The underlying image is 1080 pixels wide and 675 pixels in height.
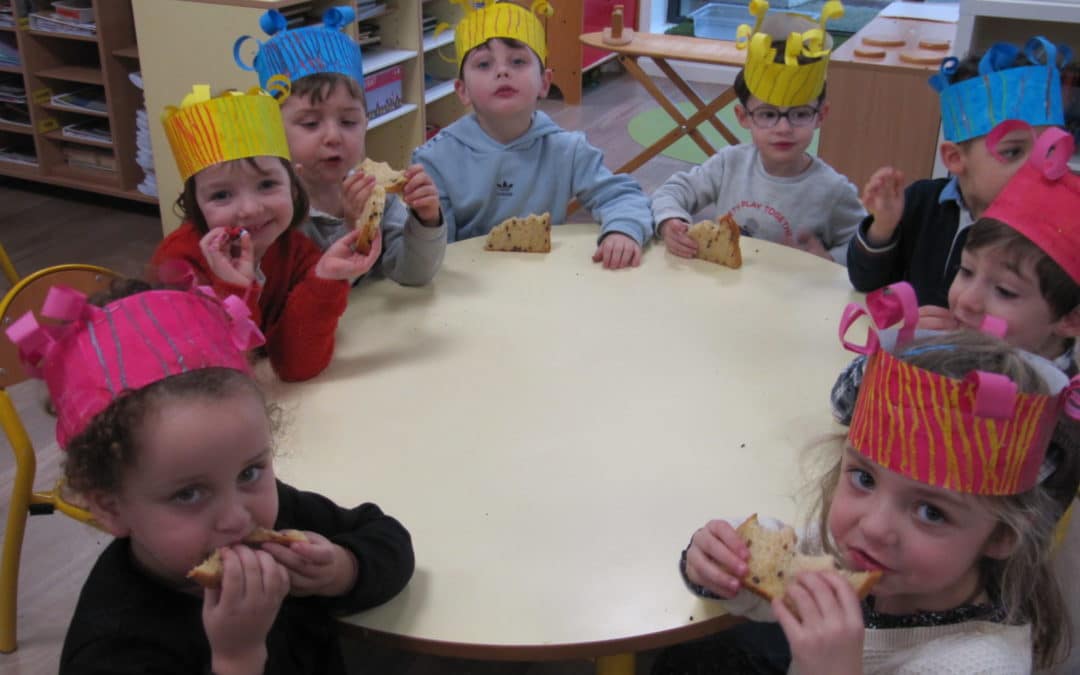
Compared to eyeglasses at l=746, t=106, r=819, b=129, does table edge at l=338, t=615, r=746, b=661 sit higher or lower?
lower

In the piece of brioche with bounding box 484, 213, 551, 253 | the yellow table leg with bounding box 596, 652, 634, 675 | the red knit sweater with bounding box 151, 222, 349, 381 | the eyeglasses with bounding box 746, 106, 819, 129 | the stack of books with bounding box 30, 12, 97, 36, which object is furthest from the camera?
the stack of books with bounding box 30, 12, 97, 36

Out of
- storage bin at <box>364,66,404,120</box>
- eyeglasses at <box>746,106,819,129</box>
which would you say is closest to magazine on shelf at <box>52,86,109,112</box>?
storage bin at <box>364,66,404,120</box>

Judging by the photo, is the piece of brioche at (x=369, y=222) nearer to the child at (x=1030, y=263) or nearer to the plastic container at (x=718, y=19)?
the child at (x=1030, y=263)

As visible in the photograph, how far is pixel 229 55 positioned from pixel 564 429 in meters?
2.49

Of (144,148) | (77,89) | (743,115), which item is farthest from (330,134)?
(77,89)

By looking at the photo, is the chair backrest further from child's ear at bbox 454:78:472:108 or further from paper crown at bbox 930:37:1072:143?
paper crown at bbox 930:37:1072:143

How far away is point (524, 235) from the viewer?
6.60ft

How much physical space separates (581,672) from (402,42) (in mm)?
3029

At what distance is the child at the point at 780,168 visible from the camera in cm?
216

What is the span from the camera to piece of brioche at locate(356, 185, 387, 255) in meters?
1.61

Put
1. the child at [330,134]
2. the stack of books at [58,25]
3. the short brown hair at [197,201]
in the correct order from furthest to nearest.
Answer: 1. the stack of books at [58,25]
2. the child at [330,134]
3. the short brown hair at [197,201]

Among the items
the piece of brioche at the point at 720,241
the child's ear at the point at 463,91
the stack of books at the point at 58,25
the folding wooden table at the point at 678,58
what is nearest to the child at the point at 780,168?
the piece of brioche at the point at 720,241

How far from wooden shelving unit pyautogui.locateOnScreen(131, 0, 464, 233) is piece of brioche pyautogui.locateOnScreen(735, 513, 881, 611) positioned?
8.41 ft

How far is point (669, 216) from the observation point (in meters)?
2.09
